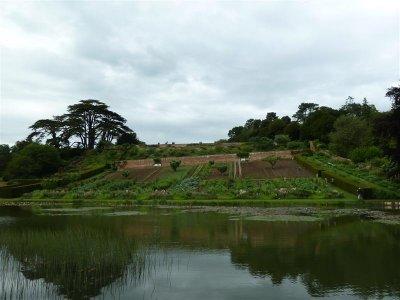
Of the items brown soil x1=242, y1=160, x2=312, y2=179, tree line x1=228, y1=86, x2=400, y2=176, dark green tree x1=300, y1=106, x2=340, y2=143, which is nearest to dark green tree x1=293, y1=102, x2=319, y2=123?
tree line x1=228, y1=86, x2=400, y2=176

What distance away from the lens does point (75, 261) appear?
1377cm

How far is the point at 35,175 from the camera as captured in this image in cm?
6988

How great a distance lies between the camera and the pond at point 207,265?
39.6 ft

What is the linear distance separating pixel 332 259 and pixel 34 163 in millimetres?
61110

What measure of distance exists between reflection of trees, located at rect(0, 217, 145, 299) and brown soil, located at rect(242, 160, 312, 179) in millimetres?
37078

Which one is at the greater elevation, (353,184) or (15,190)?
(353,184)

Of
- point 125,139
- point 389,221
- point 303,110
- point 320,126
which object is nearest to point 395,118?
point 389,221

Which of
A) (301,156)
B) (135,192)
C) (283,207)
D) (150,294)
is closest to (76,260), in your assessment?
(150,294)

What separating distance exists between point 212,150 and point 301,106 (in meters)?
62.4

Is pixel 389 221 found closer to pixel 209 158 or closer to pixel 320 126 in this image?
pixel 209 158

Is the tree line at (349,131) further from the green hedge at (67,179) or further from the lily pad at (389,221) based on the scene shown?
the green hedge at (67,179)

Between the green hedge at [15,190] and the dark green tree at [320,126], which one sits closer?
the green hedge at [15,190]

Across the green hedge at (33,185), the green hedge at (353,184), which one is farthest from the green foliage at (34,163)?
the green hedge at (353,184)

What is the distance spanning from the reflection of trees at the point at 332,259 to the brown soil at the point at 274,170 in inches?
1183
